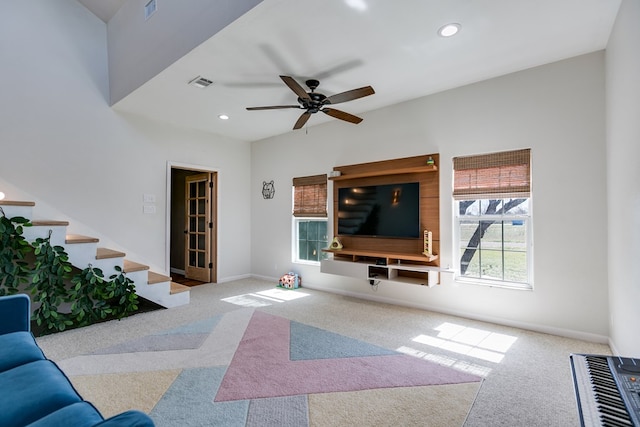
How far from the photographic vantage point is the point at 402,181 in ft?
14.1

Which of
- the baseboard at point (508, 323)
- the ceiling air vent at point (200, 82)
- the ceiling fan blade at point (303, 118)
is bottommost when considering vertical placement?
the baseboard at point (508, 323)

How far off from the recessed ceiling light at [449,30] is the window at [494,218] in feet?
4.88

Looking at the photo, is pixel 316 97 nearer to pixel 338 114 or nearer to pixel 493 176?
pixel 338 114

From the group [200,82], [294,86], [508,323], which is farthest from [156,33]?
[508,323]

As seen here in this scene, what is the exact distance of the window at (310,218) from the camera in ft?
17.2

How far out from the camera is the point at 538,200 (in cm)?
331

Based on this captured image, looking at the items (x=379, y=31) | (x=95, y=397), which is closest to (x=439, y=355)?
(x=95, y=397)

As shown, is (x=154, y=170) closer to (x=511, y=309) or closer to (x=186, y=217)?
(x=186, y=217)

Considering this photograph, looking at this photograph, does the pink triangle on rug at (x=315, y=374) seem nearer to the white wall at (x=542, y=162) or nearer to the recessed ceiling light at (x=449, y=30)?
the white wall at (x=542, y=162)

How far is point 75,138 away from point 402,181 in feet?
Answer: 14.4

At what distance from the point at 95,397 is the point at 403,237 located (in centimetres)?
349

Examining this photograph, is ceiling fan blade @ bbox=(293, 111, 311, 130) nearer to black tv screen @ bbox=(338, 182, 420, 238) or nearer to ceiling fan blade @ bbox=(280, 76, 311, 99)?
ceiling fan blade @ bbox=(280, 76, 311, 99)

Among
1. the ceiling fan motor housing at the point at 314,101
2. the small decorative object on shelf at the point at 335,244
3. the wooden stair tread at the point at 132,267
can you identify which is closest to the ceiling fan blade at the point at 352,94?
the ceiling fan motor housing at the point at 314,101

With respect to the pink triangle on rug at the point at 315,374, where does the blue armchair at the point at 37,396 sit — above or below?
above
